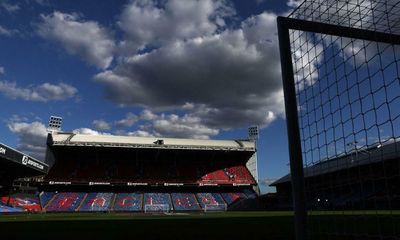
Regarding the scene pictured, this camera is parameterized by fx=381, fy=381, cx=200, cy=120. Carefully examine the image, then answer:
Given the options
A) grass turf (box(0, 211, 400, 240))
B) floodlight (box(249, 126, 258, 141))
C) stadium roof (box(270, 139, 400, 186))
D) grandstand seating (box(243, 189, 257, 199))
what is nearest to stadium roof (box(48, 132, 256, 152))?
floodlight (box(249, 126, 258, 141))

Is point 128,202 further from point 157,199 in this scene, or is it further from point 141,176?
point 141,176

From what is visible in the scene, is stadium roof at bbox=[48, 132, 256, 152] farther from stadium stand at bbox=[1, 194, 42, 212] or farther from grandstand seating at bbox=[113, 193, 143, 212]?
stadium stand at bbox=[1, 194, 42, 212]

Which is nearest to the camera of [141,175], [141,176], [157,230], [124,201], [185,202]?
[157,230]

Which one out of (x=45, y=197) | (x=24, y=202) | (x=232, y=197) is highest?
(x=45, y=197)

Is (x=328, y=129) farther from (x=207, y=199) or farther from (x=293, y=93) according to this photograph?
(x=207, y=199)

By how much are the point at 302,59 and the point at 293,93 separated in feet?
4.91

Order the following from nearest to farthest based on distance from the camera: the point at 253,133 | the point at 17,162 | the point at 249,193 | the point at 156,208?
the point at 17,162 → the point at 156,208 → the point at 249,193 → the point at 253,133

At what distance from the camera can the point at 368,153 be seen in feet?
19.9

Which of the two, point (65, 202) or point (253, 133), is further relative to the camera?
point (253, 133)

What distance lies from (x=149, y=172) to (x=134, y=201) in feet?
19.5

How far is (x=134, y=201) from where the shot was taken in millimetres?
46875

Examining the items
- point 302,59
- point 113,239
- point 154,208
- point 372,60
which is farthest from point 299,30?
point 154,208

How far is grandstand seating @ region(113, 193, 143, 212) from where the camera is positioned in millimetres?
44469

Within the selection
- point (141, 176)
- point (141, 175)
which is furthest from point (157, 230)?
point (141, 175)
